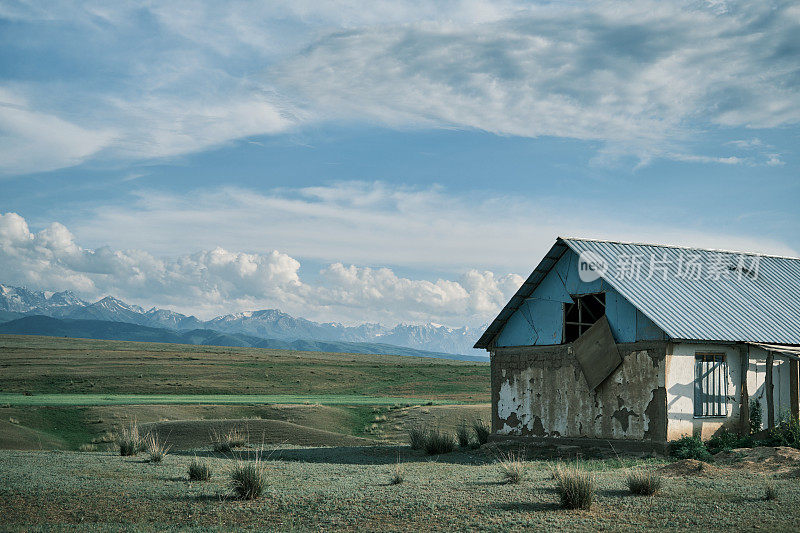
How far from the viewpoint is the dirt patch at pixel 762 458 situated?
56.2 feet

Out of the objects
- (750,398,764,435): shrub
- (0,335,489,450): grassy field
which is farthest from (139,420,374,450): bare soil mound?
(750,398,764,435): shrub

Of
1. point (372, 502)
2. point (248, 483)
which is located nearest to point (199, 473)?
point (248, 483)

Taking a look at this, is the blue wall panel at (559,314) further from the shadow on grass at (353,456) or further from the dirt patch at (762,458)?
the shadow on grass at (353,456)

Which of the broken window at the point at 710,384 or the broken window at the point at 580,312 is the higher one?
the broken window at the point at 580,312

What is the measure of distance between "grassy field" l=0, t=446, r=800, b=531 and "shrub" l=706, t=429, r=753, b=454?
137 inches

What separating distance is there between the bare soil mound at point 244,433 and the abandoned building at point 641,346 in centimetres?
785

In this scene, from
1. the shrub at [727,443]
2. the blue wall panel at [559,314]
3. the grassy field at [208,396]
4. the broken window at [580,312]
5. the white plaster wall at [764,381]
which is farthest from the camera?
the grassy field at [208,396]

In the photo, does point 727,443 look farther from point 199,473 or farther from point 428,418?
point 428,418

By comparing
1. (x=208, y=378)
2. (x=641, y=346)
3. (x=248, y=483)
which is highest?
(x=641, y=346)

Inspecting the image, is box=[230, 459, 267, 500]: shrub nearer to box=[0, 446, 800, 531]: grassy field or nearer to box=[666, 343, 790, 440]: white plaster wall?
box=[0, 446, 800, 531]: grassy field

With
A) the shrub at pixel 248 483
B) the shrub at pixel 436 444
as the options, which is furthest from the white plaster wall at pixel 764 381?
the shrub at pixel 248 483

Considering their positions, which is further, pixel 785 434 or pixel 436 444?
pixel 436 444

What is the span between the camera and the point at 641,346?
21141mm

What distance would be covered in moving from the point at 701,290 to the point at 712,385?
3.85 m
